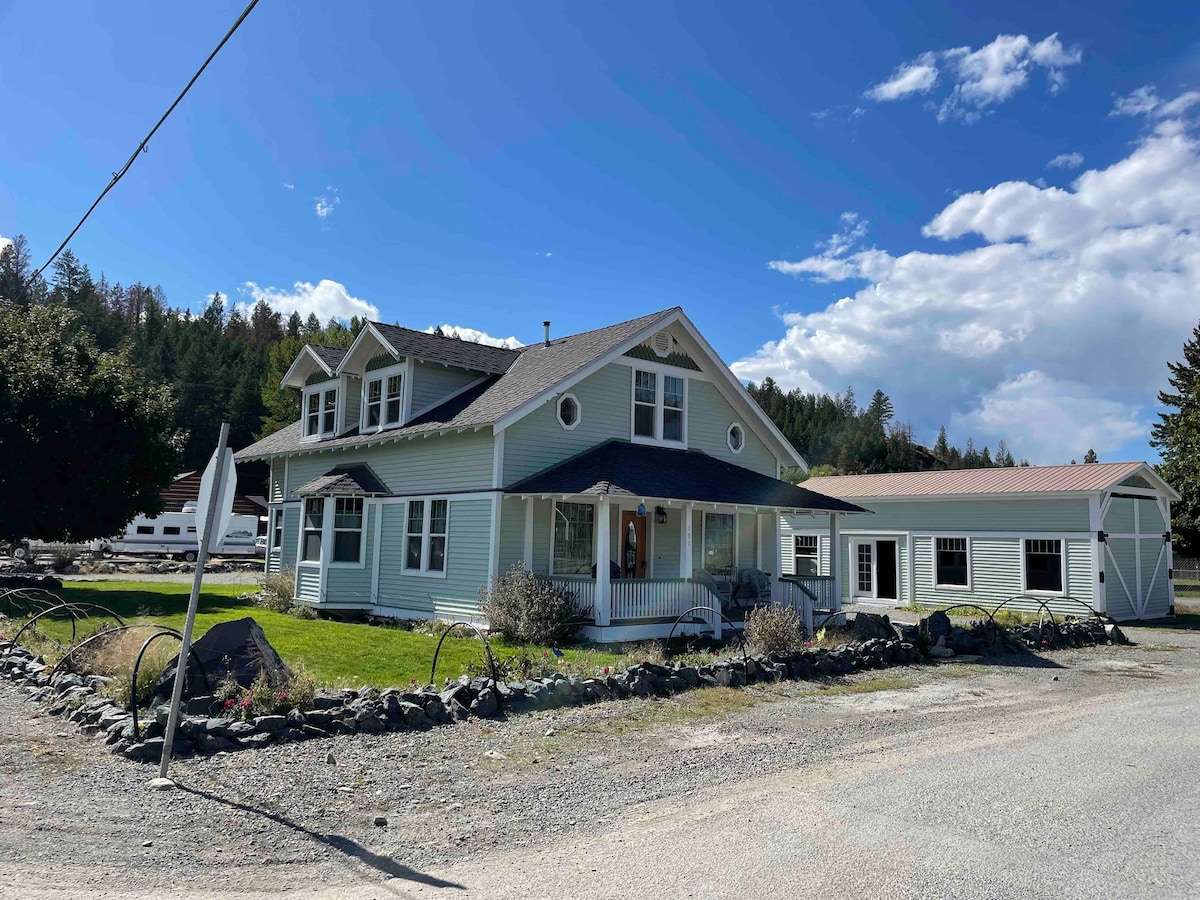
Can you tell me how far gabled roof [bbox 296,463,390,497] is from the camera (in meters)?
19.4

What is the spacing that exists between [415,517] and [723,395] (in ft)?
26.6

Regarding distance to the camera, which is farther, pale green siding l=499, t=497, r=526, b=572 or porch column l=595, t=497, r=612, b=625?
pale green siding l=499, t=497, r=526, b=572

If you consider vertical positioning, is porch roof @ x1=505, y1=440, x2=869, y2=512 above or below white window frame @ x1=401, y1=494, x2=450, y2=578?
above

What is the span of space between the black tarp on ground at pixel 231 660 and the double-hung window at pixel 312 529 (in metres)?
11.8

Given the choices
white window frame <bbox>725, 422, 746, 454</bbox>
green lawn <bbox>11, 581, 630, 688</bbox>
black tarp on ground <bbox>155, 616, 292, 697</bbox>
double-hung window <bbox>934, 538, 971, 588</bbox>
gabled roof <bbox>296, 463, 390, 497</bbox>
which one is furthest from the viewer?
double-hung window <bbox>934, 538, 971, 588</bbox>

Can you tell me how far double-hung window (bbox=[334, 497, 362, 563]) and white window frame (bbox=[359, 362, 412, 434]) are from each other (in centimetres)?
186

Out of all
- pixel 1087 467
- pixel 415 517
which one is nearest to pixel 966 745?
pixel 415 517

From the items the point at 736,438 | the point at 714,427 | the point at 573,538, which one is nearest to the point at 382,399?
the point at 573,538

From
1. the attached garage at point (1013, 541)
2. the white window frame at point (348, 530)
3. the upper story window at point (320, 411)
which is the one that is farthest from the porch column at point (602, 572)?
the attached garage at point (1013, 541)

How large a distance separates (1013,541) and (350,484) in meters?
18.6

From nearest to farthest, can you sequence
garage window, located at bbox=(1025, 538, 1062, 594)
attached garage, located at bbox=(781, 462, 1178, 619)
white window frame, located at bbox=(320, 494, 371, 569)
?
white window frame, located at bbox=(320, 494, 371, 569), attached garage, located at bbox=(781, 462, 1178, 619), garage window, located at bbox=(1025, 538, 1062, 594)

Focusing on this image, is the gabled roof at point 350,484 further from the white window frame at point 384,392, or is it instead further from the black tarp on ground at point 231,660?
the black tarp on ground at point 231,660

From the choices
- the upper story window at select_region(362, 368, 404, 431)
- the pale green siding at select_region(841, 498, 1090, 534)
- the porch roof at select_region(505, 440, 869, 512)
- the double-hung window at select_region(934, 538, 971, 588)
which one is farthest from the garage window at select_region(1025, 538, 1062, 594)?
the upper story window at select_region(362, 368, 404, 431)

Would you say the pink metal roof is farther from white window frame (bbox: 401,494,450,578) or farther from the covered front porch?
white window frame (bbox: 401,494,450,578)
